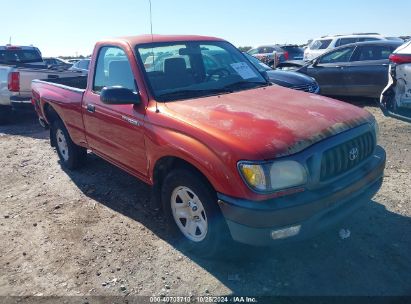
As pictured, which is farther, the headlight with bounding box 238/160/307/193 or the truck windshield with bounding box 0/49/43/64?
the truck windshield with bounding box 0/49/43/64

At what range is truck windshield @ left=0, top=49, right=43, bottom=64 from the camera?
11.6 meters

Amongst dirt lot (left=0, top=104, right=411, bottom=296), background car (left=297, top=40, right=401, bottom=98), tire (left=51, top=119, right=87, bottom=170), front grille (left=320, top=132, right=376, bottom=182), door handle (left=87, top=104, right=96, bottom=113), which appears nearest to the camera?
front grille (left=320, top=132, right=376, bottom=182)

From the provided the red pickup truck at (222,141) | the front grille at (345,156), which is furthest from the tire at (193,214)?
the front grille at (345,156)

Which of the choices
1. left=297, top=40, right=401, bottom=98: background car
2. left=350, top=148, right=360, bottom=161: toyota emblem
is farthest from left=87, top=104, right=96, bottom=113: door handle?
left=297, top=40, right=401, bottom=98: background car

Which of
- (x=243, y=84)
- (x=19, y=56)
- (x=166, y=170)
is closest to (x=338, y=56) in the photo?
(x=243, y=84)

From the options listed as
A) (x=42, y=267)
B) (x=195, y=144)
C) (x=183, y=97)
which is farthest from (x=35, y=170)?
(x=195, y=144)

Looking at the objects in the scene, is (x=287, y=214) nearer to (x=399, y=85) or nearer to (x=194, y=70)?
(x=194, y=70)

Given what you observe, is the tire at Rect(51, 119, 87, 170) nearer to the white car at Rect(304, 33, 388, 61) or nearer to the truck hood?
the truck hood

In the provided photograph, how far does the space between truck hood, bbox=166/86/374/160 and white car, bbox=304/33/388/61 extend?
38.4 feet

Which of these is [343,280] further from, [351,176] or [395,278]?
[351,176]

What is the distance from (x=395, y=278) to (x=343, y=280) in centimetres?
40

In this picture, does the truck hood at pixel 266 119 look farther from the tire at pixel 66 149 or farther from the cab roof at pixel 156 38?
the tire at pixel 66 149

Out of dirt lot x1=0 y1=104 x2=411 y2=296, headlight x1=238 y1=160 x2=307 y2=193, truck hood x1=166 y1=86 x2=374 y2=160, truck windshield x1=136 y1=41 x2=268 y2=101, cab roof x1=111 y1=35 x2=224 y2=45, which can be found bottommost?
dirt lot x1=0 y1=104 x2=411 y2=296

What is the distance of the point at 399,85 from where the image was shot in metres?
7.14
